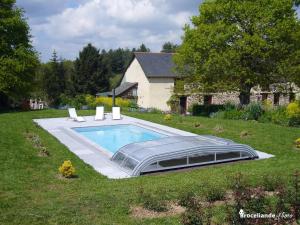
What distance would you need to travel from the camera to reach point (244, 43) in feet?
84.8

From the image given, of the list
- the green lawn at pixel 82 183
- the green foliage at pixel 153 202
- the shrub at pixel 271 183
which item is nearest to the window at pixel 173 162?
the green lawn at pixel 82 183

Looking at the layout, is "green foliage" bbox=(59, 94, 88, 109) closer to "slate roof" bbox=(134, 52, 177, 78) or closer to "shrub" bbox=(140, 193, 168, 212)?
"slate roof" bbox=(134, 52, 177, 78)

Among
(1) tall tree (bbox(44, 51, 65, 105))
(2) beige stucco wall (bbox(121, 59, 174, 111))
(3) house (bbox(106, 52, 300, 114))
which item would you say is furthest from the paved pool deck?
(1) tall tree (bbox(44, 51, 65, 105))

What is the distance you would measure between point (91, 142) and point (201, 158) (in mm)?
5587

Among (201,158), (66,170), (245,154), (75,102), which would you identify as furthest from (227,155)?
(75,102)

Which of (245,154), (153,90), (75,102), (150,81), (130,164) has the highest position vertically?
(150,81)

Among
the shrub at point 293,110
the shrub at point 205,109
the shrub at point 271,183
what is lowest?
the shrub at point 271,183

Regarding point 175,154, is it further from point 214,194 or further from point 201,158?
point 214,194

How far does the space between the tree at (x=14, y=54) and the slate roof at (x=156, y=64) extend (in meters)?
15.6

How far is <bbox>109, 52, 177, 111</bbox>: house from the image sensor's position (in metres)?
40.9

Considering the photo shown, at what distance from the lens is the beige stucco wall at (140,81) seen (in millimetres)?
41438

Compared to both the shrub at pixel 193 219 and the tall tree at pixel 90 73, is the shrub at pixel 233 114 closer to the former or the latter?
the shrub at pixel 193 219

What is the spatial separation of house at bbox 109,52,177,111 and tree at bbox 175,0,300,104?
12545 millimetres

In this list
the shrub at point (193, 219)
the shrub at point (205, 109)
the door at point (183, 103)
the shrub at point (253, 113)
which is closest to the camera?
the shrub at point (193, 219)
